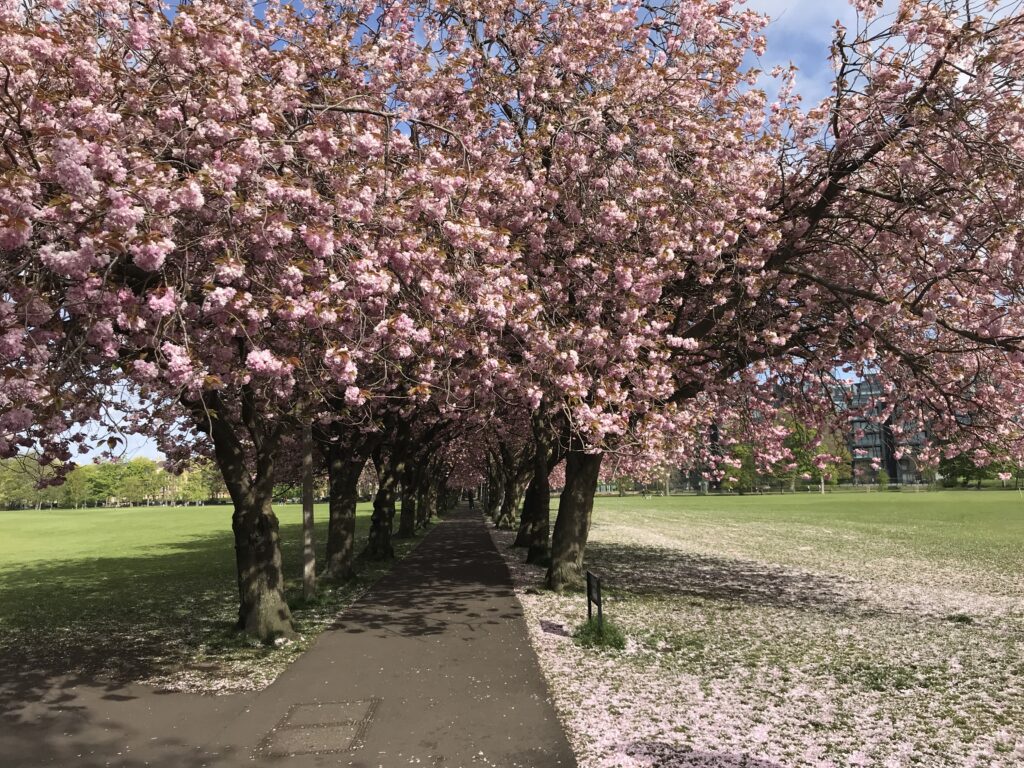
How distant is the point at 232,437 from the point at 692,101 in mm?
9453

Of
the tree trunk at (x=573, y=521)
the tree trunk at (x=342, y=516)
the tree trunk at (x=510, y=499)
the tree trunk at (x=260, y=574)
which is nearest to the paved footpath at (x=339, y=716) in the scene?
the tree trunk at (x=260, y=574)

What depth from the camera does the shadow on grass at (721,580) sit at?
1420 cm

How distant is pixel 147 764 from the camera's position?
577 centimetres

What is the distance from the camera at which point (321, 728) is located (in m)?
6.49

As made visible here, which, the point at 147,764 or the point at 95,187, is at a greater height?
the point at 95,187

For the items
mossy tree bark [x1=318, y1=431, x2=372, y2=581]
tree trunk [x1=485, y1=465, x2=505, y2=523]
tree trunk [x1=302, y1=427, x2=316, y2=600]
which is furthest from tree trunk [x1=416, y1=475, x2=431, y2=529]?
tree trunk [x1=302, y1=427, x2=316, y2=600]

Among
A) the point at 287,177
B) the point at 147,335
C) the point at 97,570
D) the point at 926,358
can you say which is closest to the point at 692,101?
the point at 926,358

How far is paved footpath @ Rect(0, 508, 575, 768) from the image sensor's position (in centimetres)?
585

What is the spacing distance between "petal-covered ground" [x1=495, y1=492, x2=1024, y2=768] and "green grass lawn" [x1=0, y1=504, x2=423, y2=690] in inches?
171

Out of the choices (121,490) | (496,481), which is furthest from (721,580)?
(121,490)

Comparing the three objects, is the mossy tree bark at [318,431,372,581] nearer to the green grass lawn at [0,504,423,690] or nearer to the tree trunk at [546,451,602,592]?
the green grass lawn at [0,504,423,690]

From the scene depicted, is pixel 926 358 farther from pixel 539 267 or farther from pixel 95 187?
pixel 95 187

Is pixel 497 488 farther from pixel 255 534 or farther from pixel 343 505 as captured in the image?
pixel 255 534

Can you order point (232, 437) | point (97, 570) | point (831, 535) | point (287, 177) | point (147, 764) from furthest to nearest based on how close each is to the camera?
point (831, 535) → point (97, 570) → point (232, 437) → point (287, 177) → point (147, 764)
